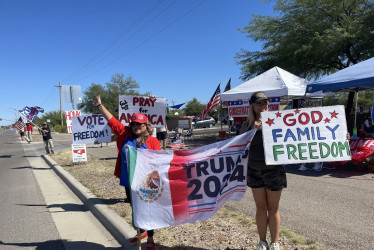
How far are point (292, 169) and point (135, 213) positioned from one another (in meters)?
6.25

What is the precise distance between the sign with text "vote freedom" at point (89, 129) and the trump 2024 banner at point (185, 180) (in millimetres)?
6813

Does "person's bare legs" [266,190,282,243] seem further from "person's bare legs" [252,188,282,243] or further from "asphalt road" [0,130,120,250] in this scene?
"asphalt road" [0,130,120,250]

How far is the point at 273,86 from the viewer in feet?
35.4

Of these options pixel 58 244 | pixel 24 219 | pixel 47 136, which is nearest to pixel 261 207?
pixel 58 244

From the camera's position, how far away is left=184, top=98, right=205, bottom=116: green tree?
205 ft

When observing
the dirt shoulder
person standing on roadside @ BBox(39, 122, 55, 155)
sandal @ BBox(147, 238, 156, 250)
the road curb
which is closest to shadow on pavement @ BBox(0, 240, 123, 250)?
the road curb

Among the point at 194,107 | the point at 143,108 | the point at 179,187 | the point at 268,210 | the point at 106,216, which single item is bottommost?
the point at 106,216

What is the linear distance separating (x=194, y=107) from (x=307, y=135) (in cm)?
5939

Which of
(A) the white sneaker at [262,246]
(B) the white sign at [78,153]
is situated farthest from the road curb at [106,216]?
(B) the white sign at [78,153]

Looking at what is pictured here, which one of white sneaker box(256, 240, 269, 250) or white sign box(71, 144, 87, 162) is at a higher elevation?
white sign box(71, 144, 87, 162)

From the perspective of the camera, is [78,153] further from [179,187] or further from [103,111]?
[179,187]

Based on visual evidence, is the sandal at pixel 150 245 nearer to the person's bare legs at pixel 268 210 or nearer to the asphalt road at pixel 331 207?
the person's bare legs at pixel 268 210

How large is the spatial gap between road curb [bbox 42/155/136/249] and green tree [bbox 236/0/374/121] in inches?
461

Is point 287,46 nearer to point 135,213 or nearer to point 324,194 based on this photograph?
point 324,194
